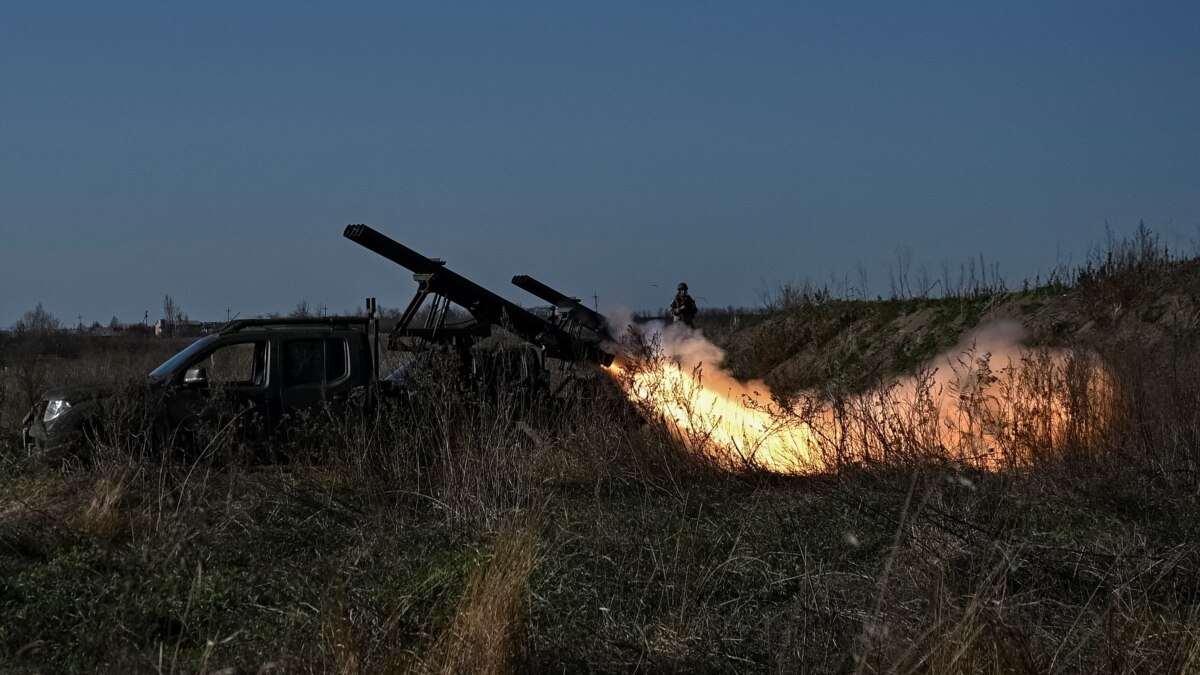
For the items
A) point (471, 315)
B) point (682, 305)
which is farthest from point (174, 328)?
point (471, 315)

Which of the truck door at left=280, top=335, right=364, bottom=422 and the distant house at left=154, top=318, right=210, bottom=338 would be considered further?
the distant house at left=154, top=318, right=210, bottom=338

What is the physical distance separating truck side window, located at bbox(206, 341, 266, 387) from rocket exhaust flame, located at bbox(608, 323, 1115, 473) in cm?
371

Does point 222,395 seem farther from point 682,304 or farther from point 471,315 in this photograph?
point 682,304

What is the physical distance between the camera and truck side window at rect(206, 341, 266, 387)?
1336 centimetres

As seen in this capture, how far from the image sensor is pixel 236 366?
16094 millimetres

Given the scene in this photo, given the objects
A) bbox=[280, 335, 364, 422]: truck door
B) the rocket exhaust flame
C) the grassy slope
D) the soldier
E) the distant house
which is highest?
the distant house

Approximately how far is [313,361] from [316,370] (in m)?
0.10

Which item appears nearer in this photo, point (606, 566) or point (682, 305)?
point (606, 566)

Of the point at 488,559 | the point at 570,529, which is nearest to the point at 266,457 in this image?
the point at 570,529

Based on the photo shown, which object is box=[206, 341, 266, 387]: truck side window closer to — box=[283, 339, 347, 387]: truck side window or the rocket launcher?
box=[283, 339, 347, 387]: truck side window

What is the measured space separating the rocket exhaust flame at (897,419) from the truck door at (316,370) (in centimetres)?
281

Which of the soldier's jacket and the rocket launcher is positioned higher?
the soldier's jacket

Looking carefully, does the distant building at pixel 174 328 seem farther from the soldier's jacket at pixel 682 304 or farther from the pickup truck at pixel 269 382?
the pickup truck at pixel 269 382

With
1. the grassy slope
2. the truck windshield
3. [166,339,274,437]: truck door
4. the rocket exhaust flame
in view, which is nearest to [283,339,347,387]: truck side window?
[166,339,274,437]: truck door
